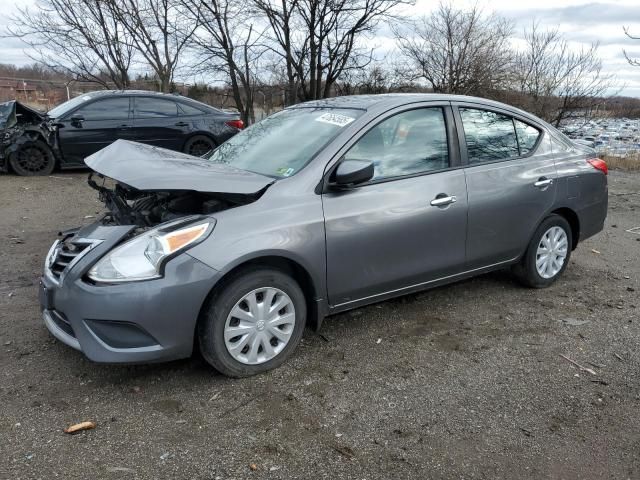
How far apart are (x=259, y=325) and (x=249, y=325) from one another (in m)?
0.06

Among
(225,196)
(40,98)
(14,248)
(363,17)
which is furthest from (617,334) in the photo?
(40,98)

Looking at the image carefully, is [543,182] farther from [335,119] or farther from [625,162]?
[625,162]

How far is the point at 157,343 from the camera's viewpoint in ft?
9.42

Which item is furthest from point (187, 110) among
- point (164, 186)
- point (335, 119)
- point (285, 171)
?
point (164, 186)

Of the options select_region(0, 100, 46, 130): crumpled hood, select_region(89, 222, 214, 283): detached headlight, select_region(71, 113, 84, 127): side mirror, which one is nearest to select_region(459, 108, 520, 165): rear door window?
select_region(89, 222, 214, 283): detached headlight

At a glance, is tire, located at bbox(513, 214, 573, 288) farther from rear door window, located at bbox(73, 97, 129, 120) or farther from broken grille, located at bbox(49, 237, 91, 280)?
rear door window, located at bbox(73, 97, 129, 120)

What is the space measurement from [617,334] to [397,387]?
1.89 m

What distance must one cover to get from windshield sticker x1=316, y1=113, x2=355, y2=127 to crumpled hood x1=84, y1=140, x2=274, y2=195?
0.70 m

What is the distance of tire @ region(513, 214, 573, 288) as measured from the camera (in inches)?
179

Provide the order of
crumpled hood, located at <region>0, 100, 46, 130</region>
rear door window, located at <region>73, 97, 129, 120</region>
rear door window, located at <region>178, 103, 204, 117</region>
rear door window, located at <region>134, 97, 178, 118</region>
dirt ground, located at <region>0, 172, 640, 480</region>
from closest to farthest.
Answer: dirt ground, located at <region>0, 172, 640, 480</region> < crumpled hood, located at <region>0, 100, 46, 130</region> < rear door window, located at <region>73, 97, 129, 120</region> < rear door window, located at <region>134, 97, 178, 118</region> < rear door window, located at <region>178, 103, 204, 117</region>

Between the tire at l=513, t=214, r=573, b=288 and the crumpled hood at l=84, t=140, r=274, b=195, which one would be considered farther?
the tire at l=513, t=214, r=573, b=288

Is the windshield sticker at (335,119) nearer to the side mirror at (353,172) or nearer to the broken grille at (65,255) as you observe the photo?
the side mirror at (353,172)

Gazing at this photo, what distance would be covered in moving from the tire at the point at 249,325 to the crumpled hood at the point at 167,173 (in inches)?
20.6

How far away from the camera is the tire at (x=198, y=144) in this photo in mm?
10352
